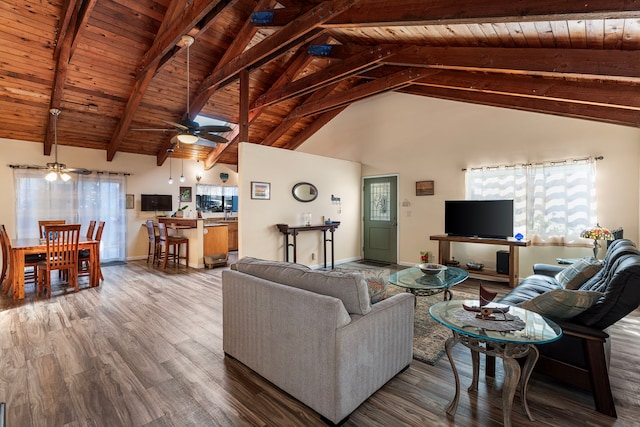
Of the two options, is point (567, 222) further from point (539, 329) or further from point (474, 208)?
point (539, 329)

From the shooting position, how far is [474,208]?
534cm

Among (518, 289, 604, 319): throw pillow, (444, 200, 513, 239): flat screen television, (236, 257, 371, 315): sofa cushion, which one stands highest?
(444, 200, 513, 239): flat screen television

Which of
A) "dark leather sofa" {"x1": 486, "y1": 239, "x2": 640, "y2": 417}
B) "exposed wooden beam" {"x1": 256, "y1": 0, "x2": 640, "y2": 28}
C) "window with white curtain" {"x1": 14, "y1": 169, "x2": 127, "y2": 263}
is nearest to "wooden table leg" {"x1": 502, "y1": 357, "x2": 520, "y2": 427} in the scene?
"dark leather sofa" {"x1": 486, "y1": 239, "x2": 640, "y2": 417}

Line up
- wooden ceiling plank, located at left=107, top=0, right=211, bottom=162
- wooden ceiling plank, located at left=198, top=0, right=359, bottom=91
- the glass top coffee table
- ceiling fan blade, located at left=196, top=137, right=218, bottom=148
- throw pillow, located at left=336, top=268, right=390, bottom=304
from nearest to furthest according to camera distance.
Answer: throw pillow, located at left=336, top=268, right=390, bottom=304 < the glass top coffee table < wooden ceiling plank, located at left=198, top=0, right=359, bottom=91 < wooden ceiling plank, located at left=107, top=0, right=211, bottom=162 < ceiling fan blade, located at left=196, top=137, right=218, bottom=148

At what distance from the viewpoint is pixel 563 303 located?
79.6 inches

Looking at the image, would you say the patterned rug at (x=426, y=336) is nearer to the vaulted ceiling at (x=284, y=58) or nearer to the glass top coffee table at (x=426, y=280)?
the glass top coffee table at (x=426, y=280)

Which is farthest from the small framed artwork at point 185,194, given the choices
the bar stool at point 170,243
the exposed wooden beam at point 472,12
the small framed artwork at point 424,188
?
the exposed wooden beam at point 472,12

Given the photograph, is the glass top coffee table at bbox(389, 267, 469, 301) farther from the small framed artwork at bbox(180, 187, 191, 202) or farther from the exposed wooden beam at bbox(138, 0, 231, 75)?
the small framed artwork at bbox(180, 187, 191, 202)

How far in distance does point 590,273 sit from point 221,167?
28.2 feet

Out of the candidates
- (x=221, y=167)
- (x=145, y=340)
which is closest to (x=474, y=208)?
(x=145, y=340)

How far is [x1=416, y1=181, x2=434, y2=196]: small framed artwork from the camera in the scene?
20.2ft

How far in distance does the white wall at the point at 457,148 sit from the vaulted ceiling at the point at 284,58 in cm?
50

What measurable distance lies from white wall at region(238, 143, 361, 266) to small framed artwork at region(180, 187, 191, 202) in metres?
3.92

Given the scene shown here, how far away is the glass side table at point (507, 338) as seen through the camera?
1.65 meters
